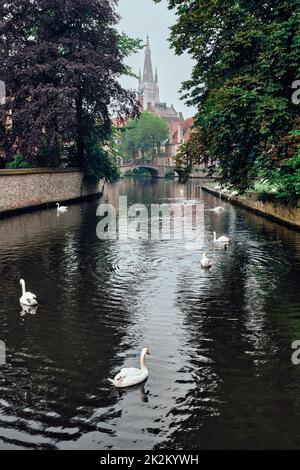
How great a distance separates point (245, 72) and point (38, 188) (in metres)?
20.5

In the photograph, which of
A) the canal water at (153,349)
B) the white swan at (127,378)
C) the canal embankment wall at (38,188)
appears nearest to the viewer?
the canal water at (153,349)

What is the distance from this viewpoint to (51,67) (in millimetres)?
37562

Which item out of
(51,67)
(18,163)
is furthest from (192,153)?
(18,163)

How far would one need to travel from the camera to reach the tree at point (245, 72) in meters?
23.5

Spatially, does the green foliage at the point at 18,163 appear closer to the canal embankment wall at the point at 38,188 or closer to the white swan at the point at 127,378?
the canal embankment wall at the point at 38,188

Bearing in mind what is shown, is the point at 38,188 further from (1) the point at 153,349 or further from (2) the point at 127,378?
(2) the point at 127,378

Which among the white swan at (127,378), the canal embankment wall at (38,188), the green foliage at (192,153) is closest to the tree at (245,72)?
the green foliage at (192,153)

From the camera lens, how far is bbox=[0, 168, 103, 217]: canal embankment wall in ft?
116

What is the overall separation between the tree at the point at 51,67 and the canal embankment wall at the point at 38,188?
154cm

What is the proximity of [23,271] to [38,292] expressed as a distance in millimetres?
2949

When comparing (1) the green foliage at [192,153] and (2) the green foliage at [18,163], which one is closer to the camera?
(1) the green foliage at [192,153]

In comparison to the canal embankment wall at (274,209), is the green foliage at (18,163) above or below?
above

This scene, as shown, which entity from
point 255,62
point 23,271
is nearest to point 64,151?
point 255,62
